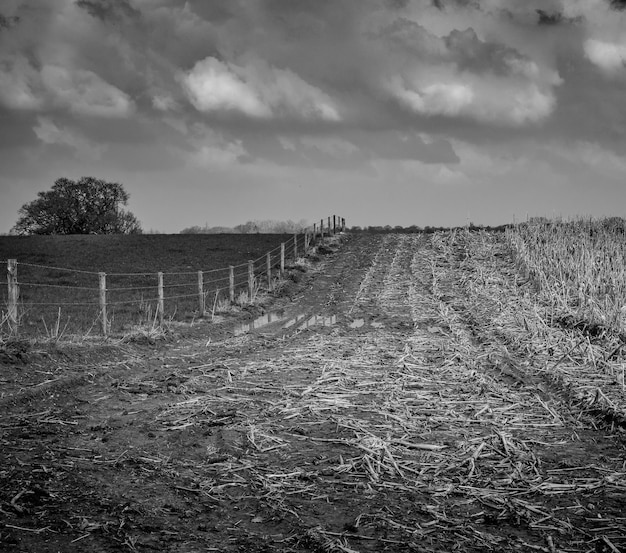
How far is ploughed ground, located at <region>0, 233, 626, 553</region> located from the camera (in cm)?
480

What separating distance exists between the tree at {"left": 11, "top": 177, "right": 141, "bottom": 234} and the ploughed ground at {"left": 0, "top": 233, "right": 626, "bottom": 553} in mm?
41996

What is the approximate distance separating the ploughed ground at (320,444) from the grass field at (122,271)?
11.3 ft

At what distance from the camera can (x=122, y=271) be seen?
92.4 feet

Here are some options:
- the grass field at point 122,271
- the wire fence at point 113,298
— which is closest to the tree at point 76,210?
the grass field at point 122,271

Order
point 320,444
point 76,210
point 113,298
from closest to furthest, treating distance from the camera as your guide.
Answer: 1. point 320,444
2. point 113,298
3. point 76,210

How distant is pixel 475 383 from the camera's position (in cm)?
966

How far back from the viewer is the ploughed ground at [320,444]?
4.80 meters

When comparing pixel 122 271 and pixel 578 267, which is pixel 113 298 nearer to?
pixel 122 271

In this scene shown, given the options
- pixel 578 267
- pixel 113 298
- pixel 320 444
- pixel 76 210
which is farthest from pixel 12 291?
pixel 76 210

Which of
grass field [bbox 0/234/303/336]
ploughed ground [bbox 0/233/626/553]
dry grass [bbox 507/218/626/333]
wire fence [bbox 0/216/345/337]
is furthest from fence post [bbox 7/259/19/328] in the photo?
dry grass [bbox 507/218/626/333]

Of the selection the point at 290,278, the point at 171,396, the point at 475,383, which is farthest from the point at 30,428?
the point at 290,278

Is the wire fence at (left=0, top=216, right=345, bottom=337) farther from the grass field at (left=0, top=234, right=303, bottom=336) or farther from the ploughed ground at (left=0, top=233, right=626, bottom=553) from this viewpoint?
the ploughed ground at (left=0, top=233, right=626, bottom=553)

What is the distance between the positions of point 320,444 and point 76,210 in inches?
2003

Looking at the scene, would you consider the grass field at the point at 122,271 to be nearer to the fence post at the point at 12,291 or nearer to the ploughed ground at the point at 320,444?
the fence post at the point at 12,291
